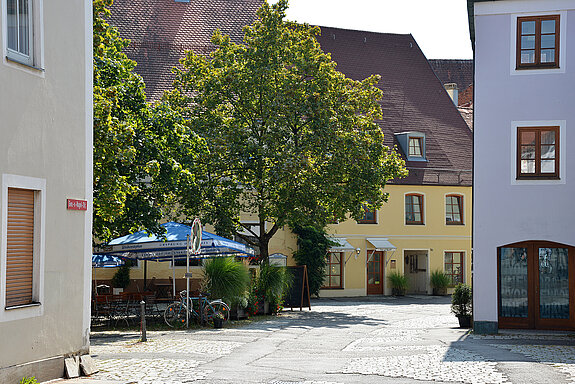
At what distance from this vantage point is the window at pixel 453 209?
145 feet

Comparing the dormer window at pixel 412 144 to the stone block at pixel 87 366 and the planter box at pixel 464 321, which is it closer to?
the planter box at pixel 464 321

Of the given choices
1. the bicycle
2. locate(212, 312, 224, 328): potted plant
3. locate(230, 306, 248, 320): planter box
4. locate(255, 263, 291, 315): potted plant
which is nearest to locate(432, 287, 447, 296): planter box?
locate(255, 263, 291, 315): potted plant

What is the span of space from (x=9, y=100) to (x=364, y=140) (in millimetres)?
19388

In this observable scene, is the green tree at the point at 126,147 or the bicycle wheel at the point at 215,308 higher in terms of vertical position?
the green tree at the point at 126,147

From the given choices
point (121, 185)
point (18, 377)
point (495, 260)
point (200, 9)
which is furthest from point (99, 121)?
point (200, 9)

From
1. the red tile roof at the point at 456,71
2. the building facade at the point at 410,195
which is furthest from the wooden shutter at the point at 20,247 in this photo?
the red tile roof at the point at 456,71

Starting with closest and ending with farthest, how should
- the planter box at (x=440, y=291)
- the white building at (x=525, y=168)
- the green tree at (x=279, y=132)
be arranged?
the white building at (x=525, y=168), the green tree at (x=279, y=132), the planter box at (x=440, y=291)

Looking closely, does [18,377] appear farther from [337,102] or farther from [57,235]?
[337,102]

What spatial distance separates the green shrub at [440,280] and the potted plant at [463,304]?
19.7 m

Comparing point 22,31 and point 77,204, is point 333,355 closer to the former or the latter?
point 77,204

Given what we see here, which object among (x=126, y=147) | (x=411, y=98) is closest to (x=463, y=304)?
(x=126, y=147)

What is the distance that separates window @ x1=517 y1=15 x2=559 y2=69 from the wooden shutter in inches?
562

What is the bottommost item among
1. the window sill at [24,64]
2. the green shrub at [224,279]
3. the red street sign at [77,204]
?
the green shrub at [224,279]

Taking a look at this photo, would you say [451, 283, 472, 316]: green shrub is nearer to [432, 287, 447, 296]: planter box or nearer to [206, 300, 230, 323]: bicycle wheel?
[206, 300, 230, 323]: bicycle wheel
